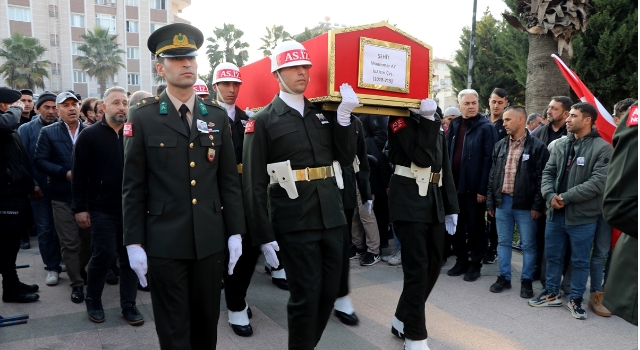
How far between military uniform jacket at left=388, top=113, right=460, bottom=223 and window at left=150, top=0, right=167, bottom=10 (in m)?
44.5

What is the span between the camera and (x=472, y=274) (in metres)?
5.56

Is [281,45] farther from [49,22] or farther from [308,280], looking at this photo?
[49,22]

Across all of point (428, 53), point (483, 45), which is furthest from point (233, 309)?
point (483, 45)

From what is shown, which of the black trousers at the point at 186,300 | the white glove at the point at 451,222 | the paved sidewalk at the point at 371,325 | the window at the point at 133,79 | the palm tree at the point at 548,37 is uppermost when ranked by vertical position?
the window at the point at 133,79

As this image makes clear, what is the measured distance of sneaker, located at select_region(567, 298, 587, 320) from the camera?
14.4ft

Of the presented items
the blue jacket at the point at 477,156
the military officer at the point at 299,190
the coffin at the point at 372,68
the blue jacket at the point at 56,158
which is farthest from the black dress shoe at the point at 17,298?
the blue jacket at the point at 477,156

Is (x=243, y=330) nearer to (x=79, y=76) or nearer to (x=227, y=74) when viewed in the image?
(x=227, y=74)

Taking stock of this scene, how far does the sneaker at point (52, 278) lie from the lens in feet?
16.8

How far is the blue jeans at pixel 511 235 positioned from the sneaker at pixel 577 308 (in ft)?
1.63

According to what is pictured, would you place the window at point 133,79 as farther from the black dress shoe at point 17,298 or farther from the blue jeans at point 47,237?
the black dress shoe at point 17,298

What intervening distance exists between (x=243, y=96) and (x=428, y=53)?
7.28 ft

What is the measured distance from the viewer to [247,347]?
145 inches

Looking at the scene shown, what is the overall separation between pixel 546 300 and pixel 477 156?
174 cm

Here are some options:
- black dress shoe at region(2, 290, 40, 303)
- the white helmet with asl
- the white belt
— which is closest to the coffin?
the white belt
